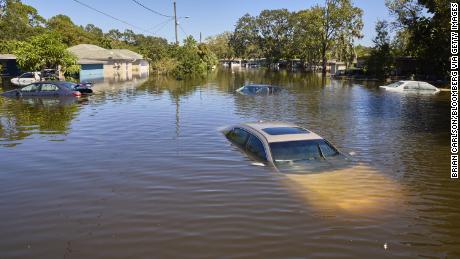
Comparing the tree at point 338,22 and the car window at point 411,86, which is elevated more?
Answer: the tree at point 338,22

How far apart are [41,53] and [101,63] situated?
923 inches

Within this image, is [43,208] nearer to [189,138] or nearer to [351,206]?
[351,206]

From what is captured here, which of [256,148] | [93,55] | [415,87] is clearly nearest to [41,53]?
[93,55]

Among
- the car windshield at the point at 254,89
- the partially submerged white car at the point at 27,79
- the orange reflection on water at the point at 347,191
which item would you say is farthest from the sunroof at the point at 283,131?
the partially submerged white car at the point at 27,79

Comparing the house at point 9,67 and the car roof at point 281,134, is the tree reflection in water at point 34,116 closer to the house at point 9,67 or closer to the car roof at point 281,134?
the car roof at point 281,134

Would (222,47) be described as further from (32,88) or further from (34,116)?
(34,116)

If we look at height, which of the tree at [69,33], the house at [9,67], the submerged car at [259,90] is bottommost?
the submerged car at [259,90]

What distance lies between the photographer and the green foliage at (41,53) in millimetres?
39406

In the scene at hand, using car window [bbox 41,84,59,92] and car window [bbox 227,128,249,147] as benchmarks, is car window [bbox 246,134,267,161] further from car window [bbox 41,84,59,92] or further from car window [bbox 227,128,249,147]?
car window [bbox 41,84,59,92]

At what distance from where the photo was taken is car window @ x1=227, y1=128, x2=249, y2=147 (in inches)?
473

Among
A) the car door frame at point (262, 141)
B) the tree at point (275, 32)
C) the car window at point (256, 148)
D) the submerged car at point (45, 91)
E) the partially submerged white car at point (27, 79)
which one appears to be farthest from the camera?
the tree at point (275, 32)

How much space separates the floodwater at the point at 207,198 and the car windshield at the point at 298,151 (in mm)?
494

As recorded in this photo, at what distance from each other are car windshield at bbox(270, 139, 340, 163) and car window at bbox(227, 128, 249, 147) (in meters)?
1.73

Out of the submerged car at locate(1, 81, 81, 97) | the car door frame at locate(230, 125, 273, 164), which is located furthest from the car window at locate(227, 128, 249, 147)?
the submerged car at locate(1, 81, 81, 97)
